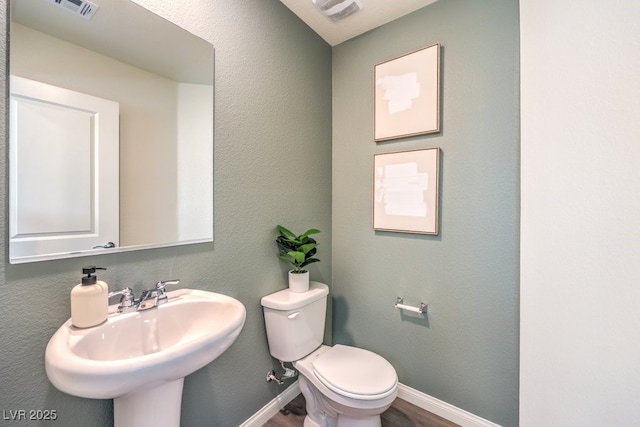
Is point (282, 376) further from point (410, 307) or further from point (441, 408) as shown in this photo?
point (441, 408)

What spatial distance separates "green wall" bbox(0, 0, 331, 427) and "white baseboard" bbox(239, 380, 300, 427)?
40mm

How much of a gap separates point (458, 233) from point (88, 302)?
1615mm

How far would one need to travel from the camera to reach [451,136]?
1451 mm

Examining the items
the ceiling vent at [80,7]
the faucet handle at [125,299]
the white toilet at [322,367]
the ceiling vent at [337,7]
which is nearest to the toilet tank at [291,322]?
the white toilet at [322,367]

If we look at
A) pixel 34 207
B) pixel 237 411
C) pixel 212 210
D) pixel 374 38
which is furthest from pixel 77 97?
pixel 374 38

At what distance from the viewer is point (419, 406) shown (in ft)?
5.19

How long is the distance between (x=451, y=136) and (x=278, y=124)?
0.98 metres

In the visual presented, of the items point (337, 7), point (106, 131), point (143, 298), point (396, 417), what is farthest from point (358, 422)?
point (337, 7)

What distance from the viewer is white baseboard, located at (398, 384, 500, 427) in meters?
1.40

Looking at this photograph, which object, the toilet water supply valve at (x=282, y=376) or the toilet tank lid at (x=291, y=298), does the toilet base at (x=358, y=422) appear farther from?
the toilet tank lid at (x=291, y=298)

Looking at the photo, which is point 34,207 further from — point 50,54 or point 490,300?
point 490,300

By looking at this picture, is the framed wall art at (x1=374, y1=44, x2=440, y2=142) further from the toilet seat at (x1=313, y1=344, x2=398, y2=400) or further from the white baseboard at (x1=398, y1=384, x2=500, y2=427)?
the white baseboard at (x1=398, y1=384, x2=500, y2=427)

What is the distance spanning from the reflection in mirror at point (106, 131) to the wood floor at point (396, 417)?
115cm

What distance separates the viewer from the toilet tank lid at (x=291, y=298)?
1329 millimetres
